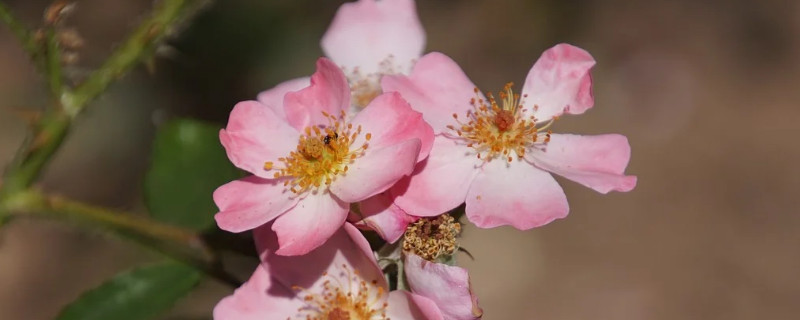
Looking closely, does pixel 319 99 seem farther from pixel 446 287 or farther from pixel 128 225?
pixel 128 225

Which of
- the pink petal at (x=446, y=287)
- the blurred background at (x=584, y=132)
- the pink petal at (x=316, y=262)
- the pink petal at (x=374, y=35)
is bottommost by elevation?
the blurred background at (x=584, y=132)

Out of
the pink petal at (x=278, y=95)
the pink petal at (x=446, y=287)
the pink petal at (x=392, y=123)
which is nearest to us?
the pink petal at (x=446, y=287)

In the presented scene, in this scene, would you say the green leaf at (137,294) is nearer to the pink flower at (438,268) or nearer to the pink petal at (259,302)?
the pink petal at (259,302)

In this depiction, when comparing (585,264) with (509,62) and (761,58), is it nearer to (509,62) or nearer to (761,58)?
(509,62)

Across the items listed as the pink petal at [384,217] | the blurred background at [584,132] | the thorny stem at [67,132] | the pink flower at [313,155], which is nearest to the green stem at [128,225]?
the thorny stem at [67,132]

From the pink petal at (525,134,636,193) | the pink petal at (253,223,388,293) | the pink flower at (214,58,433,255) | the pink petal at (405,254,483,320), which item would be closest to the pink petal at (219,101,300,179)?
the pink flower at (214,58,433,255)

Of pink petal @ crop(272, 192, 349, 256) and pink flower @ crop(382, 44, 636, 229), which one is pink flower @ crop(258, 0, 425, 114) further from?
pink petal @ crop(272, 192, 349, 256)

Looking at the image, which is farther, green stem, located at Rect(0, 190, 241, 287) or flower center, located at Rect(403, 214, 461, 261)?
green stem, located at Rect(0, 190, 241, 287)
